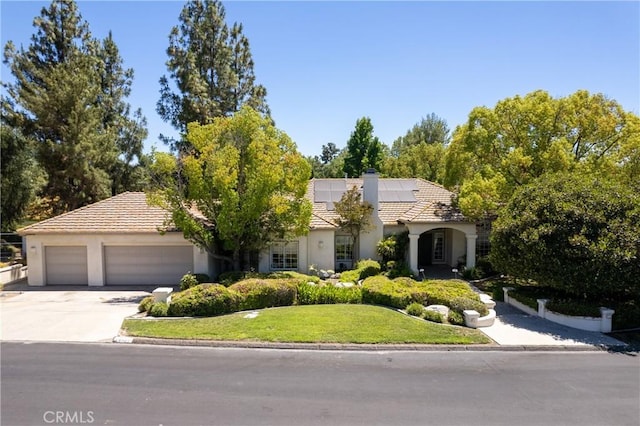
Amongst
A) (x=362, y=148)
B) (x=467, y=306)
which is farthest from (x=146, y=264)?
(x=362, y=148)

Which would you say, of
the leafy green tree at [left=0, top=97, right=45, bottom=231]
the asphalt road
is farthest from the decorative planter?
the leafy green tree at [left=0, top=97, right=45, bottom=231]

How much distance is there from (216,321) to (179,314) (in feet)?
5.67

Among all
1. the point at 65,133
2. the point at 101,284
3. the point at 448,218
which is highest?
the point at 65,133

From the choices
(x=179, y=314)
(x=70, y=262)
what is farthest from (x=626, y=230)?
(x=70, y=262)

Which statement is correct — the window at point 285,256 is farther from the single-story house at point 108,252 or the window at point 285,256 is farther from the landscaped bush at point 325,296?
the landscaped bush at point 325,296

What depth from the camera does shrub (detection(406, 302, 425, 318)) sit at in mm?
14938

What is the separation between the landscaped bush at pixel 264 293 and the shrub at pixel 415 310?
469 centimetres

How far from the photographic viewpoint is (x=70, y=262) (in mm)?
21422

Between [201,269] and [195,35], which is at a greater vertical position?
[195,35]

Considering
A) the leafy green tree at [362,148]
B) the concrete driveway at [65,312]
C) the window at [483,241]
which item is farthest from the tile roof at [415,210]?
the leafy green tree at [362,148]

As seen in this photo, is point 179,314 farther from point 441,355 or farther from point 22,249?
point 22,249

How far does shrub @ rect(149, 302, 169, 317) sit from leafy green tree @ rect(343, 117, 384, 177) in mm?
35948

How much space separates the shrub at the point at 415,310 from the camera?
14.9 meters

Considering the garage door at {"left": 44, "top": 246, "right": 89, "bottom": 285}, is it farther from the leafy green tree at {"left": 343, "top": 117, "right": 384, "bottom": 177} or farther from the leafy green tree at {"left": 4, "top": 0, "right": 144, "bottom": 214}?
the leafy green tree at {"left": 343, "top": 117, "right": 384, "bottom": 177}
